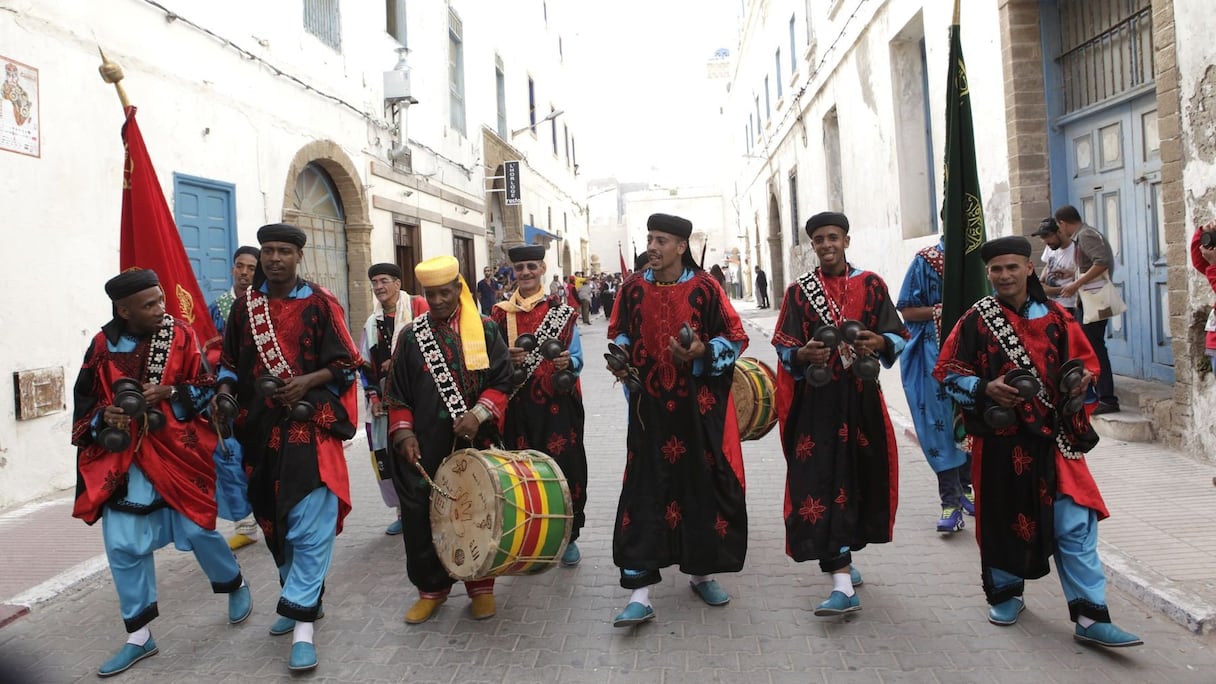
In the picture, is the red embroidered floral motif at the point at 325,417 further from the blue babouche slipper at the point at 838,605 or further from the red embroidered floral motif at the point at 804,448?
the blue babouche slipper at the point at 838,605

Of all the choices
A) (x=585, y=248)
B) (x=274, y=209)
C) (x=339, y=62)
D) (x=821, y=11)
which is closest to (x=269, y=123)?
(x=274, y=209)

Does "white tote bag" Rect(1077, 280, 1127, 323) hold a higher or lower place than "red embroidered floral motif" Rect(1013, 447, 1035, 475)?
higher

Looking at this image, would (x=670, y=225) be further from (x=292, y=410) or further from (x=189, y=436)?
(x=189, y=436)

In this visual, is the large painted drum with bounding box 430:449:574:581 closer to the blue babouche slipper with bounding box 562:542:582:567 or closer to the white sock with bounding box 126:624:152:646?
the blue babouche slipper with bounding box 562:542:582:567

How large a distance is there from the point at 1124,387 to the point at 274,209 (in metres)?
9.19

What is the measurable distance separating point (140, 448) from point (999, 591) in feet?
12.0

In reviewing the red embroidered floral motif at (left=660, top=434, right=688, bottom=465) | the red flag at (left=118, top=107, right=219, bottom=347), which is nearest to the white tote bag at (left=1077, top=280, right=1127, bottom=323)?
the red embroidered floral motif at (left=660, top=434, right=688, bottom=465)

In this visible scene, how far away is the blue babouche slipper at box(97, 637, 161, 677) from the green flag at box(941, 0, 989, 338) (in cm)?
400

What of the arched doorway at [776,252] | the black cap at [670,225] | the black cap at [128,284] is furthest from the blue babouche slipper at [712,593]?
the arched doorway at [776,252]

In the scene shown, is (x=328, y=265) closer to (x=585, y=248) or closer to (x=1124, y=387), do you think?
(x=1124, y=387)

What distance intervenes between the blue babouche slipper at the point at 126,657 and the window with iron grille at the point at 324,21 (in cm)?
982

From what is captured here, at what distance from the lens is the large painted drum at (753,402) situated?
17.1 feet

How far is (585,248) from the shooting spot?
40.5 metres

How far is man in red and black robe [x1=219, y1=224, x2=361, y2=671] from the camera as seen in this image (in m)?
3.84
